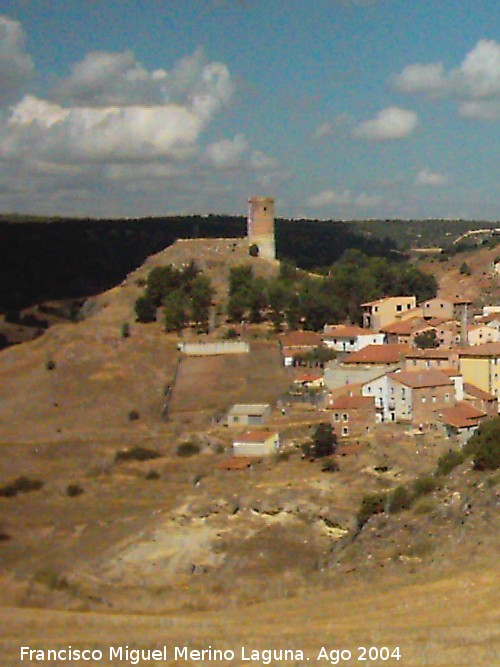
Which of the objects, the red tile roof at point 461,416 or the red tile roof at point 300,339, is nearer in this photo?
the red tile roof at point 461,416

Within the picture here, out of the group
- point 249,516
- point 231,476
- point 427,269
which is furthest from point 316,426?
point 427,269

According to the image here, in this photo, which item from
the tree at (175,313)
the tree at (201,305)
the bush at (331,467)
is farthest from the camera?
the tree at (201,305)

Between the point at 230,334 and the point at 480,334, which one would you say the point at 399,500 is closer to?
the point at 480,334

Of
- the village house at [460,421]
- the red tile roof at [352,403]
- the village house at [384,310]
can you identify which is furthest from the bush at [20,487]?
the village house at [384,310]

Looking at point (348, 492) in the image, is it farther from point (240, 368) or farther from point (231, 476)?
point (240, 368)

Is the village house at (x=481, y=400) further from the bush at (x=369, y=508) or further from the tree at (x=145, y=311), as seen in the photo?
the tree at (x=145, y=311)
